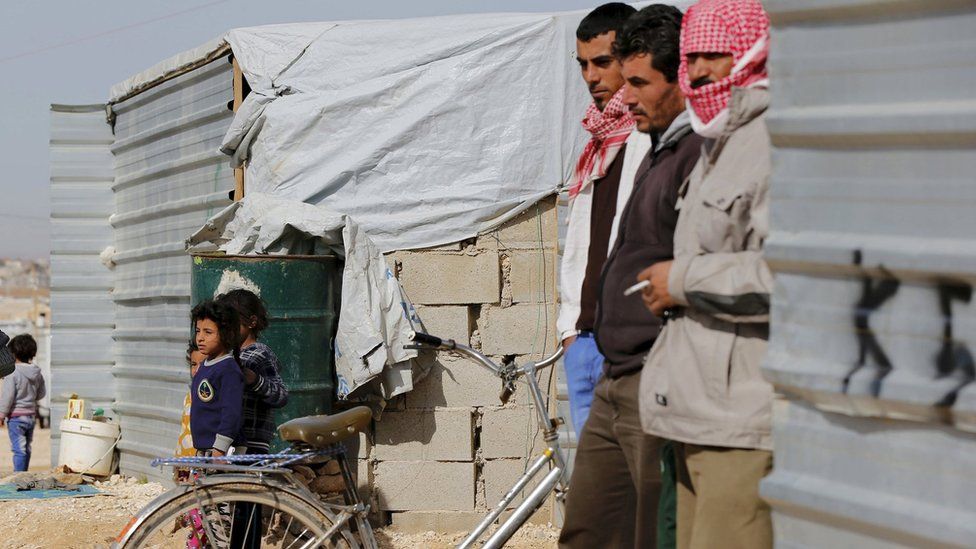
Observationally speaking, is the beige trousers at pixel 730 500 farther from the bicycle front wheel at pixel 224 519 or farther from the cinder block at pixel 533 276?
the cinder block at pixel 533 276

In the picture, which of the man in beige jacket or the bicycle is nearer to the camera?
the man in beige jacket

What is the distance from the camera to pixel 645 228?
9.79 ft

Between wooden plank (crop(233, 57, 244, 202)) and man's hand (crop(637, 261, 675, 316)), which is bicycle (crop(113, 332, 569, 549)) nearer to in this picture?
man's hand (crop(637, 261, 675, 316))

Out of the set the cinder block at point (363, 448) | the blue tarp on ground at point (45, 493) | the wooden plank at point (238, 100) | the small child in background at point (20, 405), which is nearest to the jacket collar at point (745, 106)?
the cinder block at point (363, 448)

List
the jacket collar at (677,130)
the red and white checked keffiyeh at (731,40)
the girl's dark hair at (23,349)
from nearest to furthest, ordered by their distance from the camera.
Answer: the red and white checked keffiyeh at (731,40) → the jacket collar at (677,130) → the girl's dark hair at (23,349)

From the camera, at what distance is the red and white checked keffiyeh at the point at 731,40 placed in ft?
8.31

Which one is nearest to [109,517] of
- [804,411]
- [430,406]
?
[430,406]

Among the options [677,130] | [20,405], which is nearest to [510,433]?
[677,130]

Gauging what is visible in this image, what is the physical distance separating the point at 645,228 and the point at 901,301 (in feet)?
3.87

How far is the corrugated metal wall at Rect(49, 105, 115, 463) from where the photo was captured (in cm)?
1005

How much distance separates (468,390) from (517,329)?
0.42 m

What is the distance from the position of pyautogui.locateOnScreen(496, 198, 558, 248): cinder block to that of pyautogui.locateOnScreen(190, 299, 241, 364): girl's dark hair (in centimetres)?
196

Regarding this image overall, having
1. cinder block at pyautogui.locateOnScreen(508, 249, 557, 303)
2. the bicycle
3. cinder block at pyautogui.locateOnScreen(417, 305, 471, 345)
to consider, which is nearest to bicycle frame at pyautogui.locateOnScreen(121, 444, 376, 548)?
the bicycle

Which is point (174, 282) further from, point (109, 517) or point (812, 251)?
point (812, 251)
